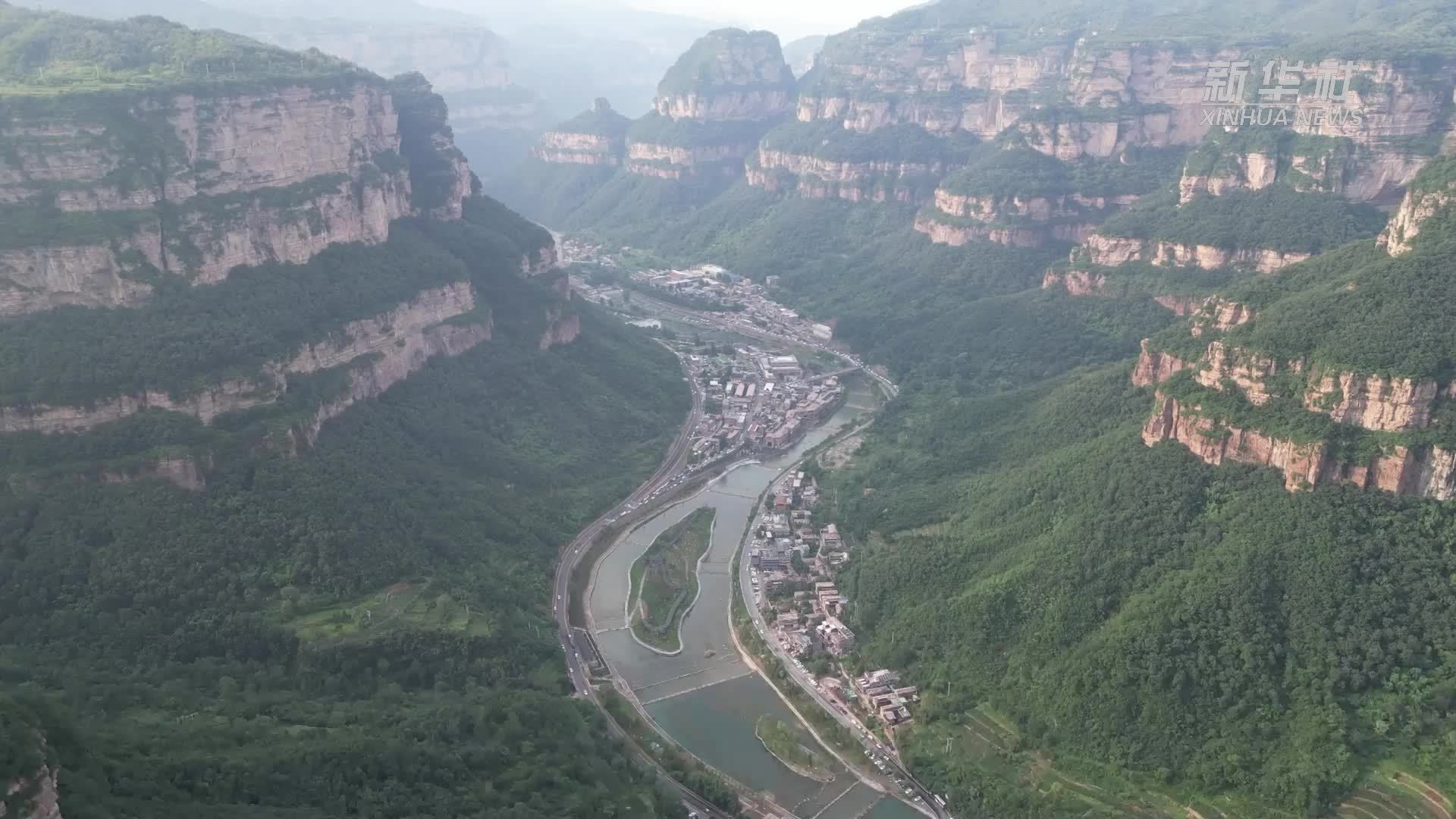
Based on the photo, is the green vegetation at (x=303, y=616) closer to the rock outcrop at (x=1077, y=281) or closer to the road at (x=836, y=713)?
the road at (x=836, y=713)

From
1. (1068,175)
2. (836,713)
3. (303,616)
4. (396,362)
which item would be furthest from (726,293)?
(303,616)

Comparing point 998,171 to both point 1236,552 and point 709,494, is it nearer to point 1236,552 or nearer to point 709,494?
point 709,494

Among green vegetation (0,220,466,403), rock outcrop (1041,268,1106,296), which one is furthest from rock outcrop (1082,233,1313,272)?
green vegetation (0,220,466,403)

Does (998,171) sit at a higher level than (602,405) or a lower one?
higher

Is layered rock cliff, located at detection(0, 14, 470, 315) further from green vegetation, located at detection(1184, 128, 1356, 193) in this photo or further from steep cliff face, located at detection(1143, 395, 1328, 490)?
green vegetation, located at detection(1184, 128, 1356, 193)

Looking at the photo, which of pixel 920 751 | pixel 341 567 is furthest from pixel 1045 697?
pixel 341 567
